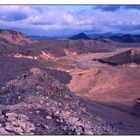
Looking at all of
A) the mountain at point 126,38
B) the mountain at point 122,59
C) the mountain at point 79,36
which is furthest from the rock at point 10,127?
the mountain at point 122,59

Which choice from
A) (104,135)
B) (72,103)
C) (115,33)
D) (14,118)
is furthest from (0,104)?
(115,33)

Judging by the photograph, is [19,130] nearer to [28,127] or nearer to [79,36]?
[28,127]

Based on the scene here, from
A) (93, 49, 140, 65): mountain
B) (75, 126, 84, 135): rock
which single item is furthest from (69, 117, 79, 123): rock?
(93, 49, 140, 65): mountain

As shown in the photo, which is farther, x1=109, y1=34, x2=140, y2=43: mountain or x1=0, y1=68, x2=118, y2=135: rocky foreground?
x1=109, y1=34, x2=140, y2=43: mountain

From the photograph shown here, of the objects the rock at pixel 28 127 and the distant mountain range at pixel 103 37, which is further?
the distant mountain range at pixel 103 37

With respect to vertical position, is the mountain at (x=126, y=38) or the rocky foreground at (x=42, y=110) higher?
the mountain at (x=126, y=38)

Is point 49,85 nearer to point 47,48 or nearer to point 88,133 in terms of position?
point 88,133

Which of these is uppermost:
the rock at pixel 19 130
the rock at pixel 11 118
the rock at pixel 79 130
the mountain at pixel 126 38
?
the mountain at pixel 126 38

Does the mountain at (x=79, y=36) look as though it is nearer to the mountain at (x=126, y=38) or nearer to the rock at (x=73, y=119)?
the mountain at (x=126, y=38)

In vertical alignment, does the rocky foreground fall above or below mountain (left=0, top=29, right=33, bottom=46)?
below

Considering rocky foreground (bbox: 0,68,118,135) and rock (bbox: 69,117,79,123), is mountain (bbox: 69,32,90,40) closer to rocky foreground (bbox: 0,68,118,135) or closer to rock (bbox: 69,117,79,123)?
rocky foreground (bbox: 0,68,118,135)
